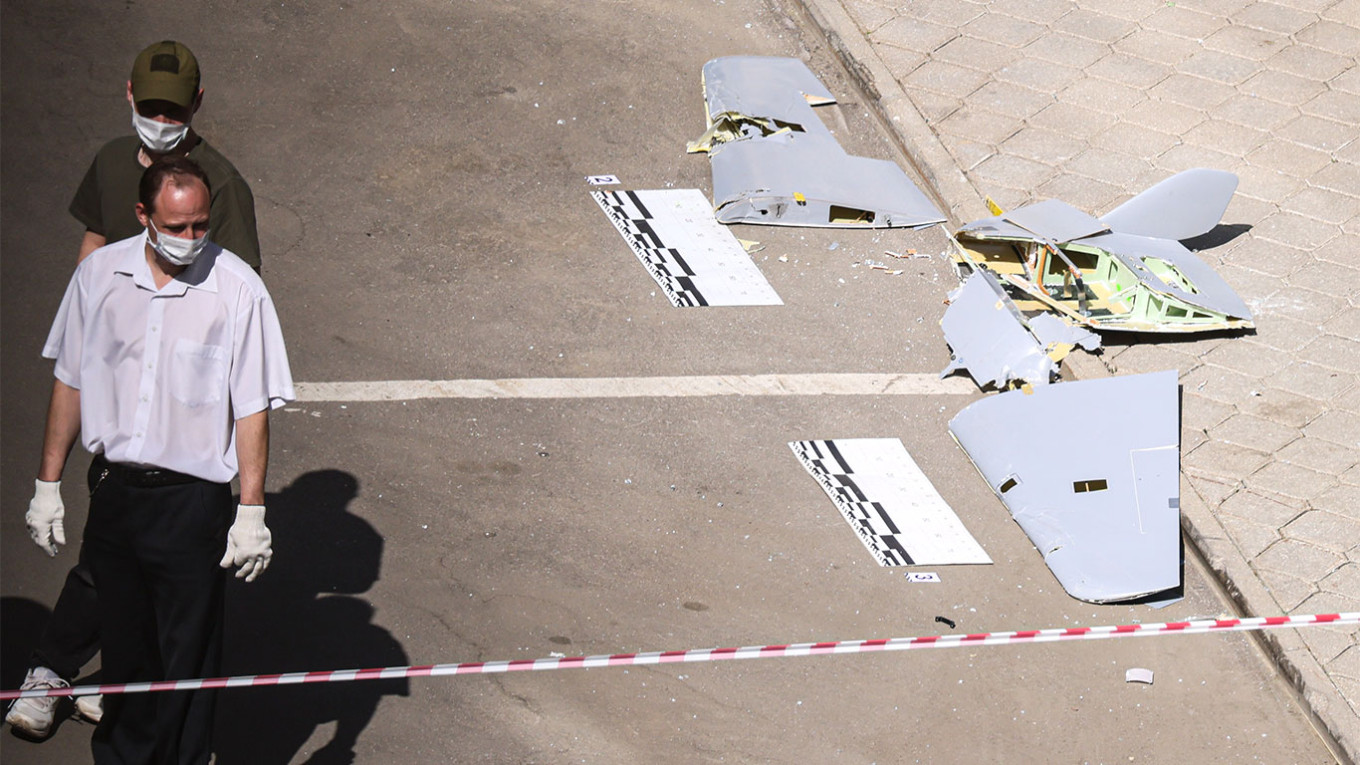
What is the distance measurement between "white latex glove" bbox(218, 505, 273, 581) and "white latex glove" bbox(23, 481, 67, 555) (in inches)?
19.3

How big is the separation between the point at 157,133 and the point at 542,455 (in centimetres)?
218

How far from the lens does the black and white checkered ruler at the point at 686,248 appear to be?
23.0ft

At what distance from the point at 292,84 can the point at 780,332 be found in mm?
3454

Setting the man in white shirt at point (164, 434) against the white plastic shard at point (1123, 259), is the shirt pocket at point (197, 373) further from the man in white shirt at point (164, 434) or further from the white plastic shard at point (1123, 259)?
the white plastic shard at point (1123, 259)

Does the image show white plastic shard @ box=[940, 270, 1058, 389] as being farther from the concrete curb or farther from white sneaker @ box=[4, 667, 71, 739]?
white sneaker @ box=[4, 667, 71, 739]

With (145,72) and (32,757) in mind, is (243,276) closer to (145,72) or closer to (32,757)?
(145,72)

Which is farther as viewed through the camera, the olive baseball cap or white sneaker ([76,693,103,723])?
white sneaker ([76,693,103,723])

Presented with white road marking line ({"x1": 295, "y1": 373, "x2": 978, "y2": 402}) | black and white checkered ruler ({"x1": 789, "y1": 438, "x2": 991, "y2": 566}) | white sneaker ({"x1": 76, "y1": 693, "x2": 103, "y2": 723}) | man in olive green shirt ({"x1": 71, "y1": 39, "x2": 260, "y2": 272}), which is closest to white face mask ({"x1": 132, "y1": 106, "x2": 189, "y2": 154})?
man in olive green shirt ({"x1": 71, "y1": 39, "x2": 260, "y2": 272})

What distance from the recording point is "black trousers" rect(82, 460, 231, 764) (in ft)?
12.7

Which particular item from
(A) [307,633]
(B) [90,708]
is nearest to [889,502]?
(A) [307,633]

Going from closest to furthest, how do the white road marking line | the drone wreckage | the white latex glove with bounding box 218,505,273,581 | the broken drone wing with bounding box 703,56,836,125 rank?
the white latex glove with bounding box 218,505,273,581, the drone wreckage, the white road marking line, the broken drone wing with bounding box 703,56,836,125

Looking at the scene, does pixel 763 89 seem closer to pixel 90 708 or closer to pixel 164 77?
pixel 164 77

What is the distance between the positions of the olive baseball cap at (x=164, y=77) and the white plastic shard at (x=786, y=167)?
11.8 ft

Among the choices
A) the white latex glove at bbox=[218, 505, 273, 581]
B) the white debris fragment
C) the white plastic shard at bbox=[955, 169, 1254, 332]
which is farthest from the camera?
the white plastic shard at bbox=[955, 169, 1254, 332]
